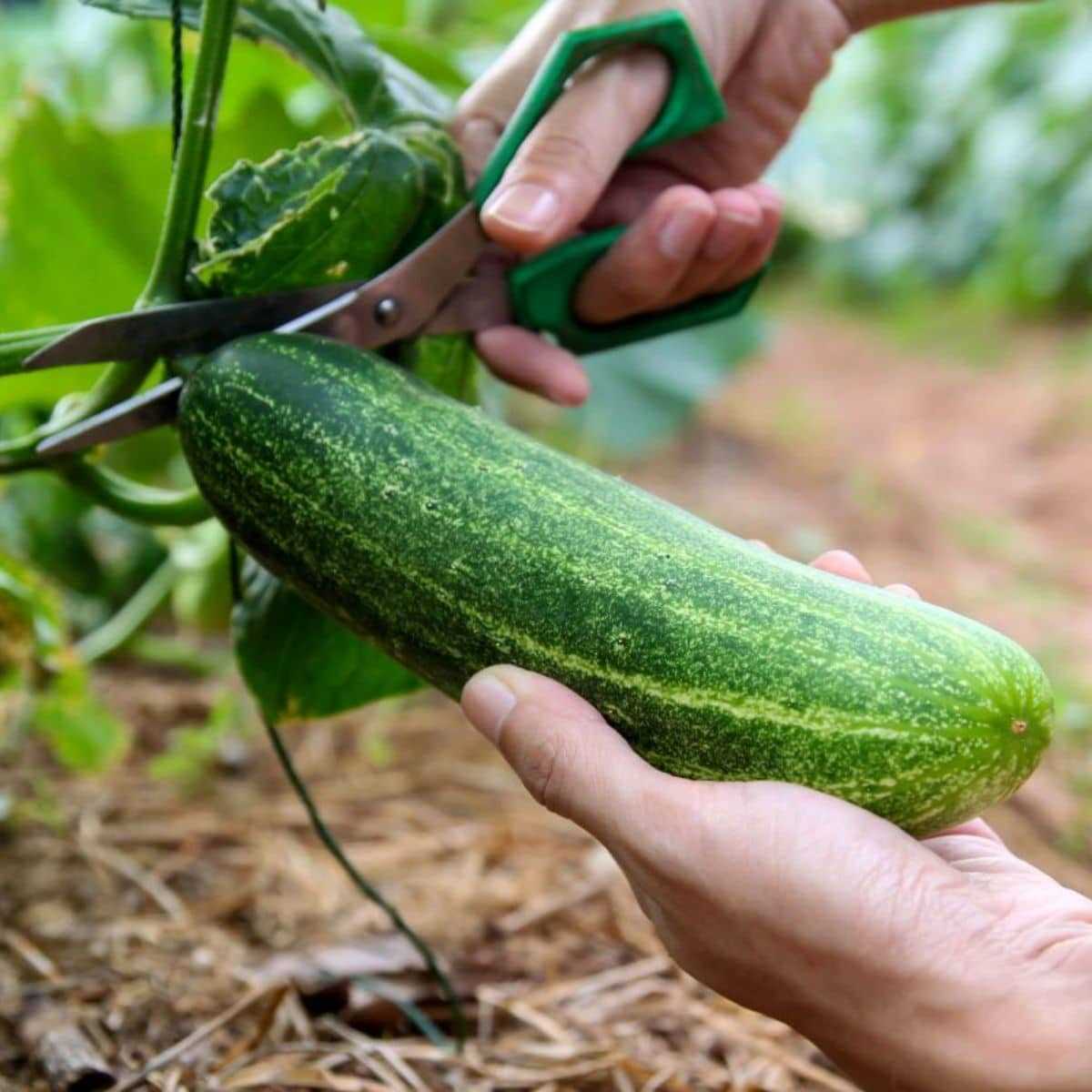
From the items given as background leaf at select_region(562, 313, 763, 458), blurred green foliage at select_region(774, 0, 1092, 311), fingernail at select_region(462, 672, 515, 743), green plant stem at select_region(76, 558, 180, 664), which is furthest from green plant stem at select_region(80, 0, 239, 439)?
blurred green foliage at select_region(774, 0, 1092, 311)

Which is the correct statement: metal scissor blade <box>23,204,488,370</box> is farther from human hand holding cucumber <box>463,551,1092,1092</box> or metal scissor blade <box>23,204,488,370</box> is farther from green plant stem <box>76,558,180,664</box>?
green plant stem <box>76,558,180,664</box>

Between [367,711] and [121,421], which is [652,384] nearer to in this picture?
[367,711]

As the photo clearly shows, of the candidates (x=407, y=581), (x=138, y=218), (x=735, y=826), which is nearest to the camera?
(x=735, y=826)

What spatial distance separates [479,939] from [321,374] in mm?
849

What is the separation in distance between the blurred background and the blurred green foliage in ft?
4.90

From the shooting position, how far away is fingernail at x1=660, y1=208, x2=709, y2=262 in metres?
1.55

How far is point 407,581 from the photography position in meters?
1.13

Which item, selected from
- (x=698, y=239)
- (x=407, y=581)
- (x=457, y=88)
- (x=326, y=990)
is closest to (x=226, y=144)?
(x=457, y=88)

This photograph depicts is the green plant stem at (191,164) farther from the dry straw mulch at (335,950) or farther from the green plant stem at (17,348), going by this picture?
the dry straw mulch at (335,950)

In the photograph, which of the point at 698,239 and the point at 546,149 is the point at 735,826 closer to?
the point at 546,149

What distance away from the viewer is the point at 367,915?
68.9 inches

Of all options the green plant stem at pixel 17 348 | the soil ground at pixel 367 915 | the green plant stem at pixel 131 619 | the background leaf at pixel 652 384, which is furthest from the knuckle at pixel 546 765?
the background leaf at pixel 652 384

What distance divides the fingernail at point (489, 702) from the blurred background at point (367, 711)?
51 centimetres

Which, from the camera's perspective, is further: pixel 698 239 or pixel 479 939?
pixel 479 939
